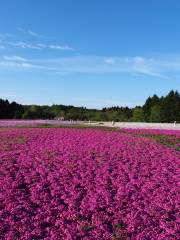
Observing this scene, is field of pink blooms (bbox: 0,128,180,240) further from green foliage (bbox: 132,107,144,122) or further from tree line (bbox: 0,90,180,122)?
green foliage (bbox: 132,107,144,122)

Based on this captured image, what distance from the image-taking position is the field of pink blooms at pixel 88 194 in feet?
40.6

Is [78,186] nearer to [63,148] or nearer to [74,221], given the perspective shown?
[74,221]

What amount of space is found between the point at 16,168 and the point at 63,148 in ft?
22.6

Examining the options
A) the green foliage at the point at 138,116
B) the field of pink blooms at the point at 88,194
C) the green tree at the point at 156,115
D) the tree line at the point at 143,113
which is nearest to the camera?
the field of pink blooms at the point at 88,194

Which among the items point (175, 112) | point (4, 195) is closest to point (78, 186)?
point (4, 195)

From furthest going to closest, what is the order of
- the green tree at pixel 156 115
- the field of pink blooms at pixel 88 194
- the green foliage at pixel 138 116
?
the green foliage at pixel 138 116 < the green tree at pixel 156 115 < the field of pink blooms at pixel 88 194

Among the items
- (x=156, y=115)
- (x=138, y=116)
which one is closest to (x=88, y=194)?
(x=156, y=115)

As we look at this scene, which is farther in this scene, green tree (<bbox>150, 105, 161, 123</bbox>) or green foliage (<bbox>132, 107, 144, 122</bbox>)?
green foliage (<bbox>132, 107, 144, 122</bbox>)

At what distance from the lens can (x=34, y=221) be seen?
42.4ft

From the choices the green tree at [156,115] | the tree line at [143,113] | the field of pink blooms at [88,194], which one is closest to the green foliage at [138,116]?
the tree line at [143,113]

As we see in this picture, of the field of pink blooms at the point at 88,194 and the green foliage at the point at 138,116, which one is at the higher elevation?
the green foliage at the point at 138,116

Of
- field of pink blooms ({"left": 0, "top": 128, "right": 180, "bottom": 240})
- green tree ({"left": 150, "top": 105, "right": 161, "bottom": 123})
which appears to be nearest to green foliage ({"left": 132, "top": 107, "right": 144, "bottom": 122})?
green tree ({"left": 150, "top": 105, "right": 161, "bottom": 123})

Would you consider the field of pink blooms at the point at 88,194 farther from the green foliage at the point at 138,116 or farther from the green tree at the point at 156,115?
the green foliage at the point at 138,116

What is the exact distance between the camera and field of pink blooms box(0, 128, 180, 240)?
12.4 meters
